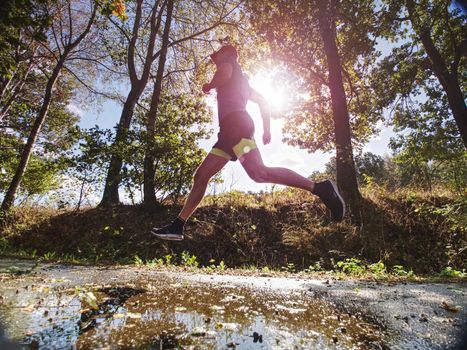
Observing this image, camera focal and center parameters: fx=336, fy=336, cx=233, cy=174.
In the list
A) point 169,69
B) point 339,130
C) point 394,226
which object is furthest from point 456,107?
point 169,69

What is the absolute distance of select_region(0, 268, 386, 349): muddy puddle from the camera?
5.61 ft

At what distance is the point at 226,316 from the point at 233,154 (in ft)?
6.13

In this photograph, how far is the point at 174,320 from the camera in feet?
6.74

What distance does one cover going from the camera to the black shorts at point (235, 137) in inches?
142

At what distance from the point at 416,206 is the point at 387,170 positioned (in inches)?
2989

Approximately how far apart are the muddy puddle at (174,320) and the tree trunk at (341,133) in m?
6.54

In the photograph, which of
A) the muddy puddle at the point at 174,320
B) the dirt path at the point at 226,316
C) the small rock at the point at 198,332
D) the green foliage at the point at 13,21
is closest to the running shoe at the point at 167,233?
the dirt path at the point at 226,316

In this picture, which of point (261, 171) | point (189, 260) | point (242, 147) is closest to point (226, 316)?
point (261, 171)

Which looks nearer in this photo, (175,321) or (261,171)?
(175,321)

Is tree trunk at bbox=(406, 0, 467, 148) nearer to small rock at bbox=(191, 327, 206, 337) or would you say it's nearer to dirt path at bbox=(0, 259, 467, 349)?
dirt path at bbox=(0, 259, 467, 349)

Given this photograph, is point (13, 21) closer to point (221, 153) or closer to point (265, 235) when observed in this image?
point (221, 153)

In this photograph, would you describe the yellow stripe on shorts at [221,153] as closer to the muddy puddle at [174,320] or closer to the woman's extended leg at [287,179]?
the woman's extended leg at [287,179]

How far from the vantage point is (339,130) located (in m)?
10.1

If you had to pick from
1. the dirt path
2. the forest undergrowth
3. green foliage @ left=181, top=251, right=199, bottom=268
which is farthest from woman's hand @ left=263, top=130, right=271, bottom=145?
the forest undergrowth
